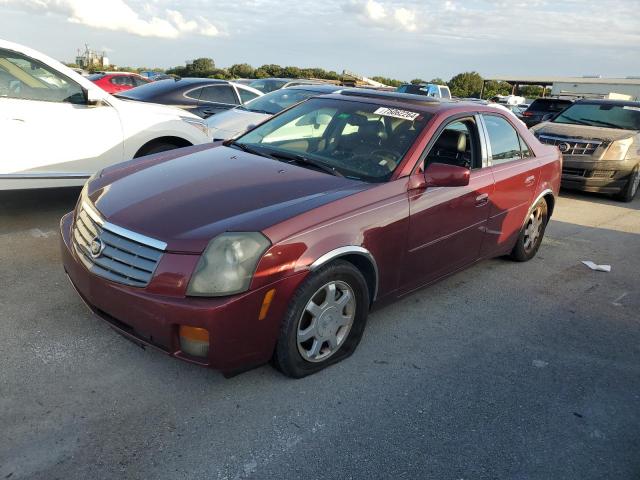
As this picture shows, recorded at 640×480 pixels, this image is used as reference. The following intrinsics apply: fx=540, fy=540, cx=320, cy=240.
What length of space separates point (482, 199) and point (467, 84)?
155ft

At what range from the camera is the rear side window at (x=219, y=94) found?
31.5 ft

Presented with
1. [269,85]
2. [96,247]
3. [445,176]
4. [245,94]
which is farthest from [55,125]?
[269,85]

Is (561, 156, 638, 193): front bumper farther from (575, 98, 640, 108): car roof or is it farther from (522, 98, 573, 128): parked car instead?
(522, 98, 573, 128): parked car

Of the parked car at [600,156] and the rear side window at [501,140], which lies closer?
the rear side window at [501,140]

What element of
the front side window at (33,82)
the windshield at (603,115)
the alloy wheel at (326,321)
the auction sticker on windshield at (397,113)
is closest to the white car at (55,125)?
the front side window at (33,82)

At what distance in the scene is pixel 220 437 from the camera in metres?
2.62

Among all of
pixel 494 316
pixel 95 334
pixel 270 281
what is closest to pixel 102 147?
pixel 95 334

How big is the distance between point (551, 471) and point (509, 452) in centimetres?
20

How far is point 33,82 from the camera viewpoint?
5176 millimetres

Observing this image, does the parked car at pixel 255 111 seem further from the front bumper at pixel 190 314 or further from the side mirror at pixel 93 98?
the front bumper at pixel 190 314

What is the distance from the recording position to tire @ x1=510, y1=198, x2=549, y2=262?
5.30m

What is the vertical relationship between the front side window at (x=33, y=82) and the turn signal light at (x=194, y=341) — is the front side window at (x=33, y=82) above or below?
above

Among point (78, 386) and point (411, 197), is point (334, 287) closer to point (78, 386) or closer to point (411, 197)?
point (411, 197)

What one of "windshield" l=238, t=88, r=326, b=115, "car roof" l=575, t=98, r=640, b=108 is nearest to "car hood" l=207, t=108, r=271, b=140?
"windshield" l=238, t=88, r=326, b=115
